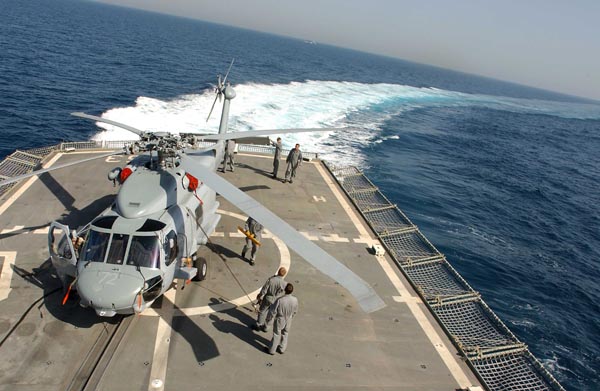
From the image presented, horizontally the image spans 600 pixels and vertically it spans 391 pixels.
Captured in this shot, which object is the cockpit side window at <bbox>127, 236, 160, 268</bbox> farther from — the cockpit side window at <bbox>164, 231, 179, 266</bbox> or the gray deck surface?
A: the gray deck surface

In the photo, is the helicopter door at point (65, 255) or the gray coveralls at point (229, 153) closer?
the helicopter door at point (65, 255)

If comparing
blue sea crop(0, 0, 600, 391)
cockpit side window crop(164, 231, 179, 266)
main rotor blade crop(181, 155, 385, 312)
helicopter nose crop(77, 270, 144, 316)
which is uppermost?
main rotor blade crop(181, 155, 385, 312)

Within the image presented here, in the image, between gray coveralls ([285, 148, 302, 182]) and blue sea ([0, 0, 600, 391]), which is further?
blue sea ([0, 0, 600, 391])

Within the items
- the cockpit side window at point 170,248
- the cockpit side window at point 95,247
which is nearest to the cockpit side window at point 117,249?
the cockpit side window at point 95,247

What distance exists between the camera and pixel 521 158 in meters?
53.7

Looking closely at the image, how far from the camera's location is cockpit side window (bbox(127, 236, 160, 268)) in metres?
9.93

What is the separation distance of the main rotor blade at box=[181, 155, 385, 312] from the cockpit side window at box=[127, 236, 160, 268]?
92.9 inches

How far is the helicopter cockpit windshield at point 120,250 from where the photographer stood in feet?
32.3

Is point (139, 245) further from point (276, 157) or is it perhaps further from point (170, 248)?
point (276, 157)

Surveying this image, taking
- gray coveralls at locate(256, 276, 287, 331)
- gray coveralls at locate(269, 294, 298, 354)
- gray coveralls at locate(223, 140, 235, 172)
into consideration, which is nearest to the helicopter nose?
gray coveralls at locate(256, 276, 287, 331)

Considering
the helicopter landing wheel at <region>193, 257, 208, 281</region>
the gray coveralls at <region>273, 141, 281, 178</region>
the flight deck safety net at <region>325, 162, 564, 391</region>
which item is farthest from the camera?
the gray coveralls at <region>273, 141, 281, 178</region>

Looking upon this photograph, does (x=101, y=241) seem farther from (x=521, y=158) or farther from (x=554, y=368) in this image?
(x=521, y=158)

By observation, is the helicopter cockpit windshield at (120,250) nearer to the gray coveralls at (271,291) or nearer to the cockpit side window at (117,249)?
the cockpit side window at (117,249)

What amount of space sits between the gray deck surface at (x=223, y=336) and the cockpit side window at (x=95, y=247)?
183 centimetres
